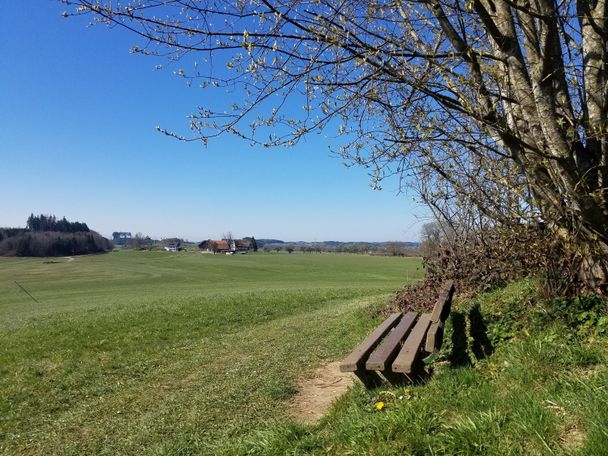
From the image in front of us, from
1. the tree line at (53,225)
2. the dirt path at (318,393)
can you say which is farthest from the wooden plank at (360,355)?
the tree line at (53,225)

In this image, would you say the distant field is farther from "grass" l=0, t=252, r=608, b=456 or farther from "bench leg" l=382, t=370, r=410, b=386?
"bench leg" l=382, t=370, r=410, b=386

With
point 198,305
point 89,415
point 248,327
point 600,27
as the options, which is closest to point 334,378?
point 89,415

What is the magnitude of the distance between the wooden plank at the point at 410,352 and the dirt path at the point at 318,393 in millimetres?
995

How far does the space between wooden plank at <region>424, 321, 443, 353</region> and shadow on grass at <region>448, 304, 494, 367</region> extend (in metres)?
0.18

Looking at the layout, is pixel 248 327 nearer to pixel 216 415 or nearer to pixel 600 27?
pixel 216 415

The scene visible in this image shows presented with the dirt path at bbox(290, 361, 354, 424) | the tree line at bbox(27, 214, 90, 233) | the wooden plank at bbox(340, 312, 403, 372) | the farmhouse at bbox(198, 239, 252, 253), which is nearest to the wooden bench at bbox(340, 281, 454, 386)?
the wooden plank at bbox(340, 312, 403, 372)

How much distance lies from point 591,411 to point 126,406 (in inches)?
196

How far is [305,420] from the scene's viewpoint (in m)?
4.67

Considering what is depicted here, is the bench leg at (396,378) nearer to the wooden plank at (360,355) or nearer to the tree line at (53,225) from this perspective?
the wooden plank at (360,355)

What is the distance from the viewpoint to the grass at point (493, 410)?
2652 mm

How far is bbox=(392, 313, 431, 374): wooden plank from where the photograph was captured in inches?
158

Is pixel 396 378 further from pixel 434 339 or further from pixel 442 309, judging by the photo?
pixel 442 309

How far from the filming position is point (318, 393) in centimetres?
556

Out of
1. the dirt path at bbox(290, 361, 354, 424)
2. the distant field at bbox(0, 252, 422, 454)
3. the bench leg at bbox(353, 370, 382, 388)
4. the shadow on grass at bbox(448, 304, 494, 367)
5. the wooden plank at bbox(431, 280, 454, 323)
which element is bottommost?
the distant field at bbox(0, 252, 422, 454)
